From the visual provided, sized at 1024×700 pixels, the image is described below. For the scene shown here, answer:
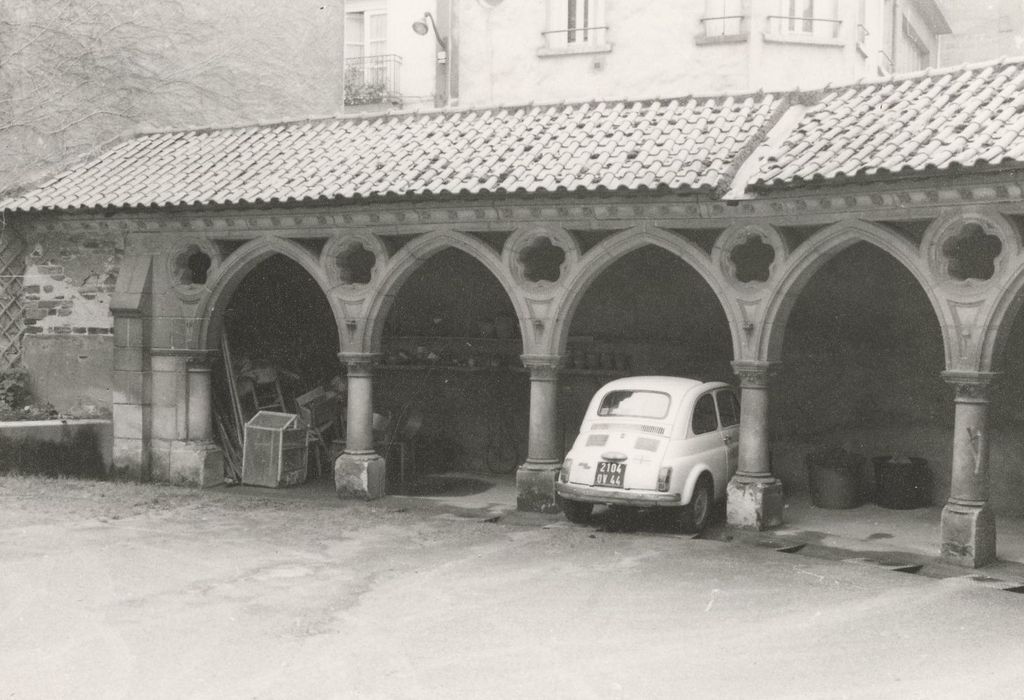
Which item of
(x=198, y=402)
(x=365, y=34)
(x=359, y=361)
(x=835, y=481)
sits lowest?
(x=835, y=481)

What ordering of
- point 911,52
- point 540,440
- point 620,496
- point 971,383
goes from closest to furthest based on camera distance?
point 971,383, point 620,496, point 540,440, point 911,52

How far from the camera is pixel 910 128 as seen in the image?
10750mm

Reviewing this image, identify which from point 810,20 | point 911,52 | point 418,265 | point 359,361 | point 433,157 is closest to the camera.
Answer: point 433,157

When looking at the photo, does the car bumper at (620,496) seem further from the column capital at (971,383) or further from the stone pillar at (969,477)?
the column capital at (971,383)

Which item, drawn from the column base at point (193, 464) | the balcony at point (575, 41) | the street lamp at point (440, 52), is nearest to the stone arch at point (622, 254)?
the column base at point (193, 464)

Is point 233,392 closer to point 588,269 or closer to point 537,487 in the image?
point 537,487

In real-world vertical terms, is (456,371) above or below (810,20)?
below

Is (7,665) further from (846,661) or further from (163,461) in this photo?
(163,461)

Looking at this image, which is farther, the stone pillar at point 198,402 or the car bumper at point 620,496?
the stone pillar at point 198,402

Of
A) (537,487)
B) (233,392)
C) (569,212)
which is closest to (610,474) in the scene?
(537,487)

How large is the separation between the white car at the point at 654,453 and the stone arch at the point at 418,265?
148cm

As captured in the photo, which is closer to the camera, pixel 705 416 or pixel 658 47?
pixel 705 416

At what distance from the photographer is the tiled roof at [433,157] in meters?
11.8

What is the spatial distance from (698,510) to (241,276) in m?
6.59
